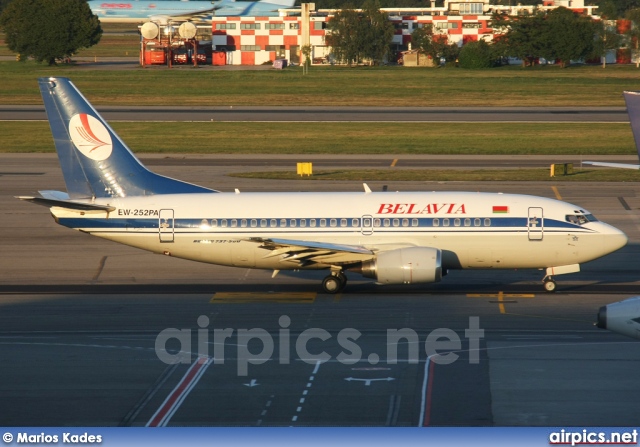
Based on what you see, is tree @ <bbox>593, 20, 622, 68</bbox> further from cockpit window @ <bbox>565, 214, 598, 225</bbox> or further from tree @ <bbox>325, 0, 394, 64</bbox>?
cockpit window @ <bbox>565, 214, 598, 225</bbox>

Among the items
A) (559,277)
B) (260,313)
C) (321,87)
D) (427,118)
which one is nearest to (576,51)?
(321,87)

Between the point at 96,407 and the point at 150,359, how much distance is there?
4276mm

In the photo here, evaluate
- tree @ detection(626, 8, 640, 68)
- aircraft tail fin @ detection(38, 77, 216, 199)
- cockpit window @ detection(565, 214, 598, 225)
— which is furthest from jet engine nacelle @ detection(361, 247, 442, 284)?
tree @ detection(626, 8, 640, 68)

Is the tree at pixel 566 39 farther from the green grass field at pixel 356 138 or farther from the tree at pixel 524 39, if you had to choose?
the green grass field at pixel 356 138

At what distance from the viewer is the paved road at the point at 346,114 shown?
93938 mm

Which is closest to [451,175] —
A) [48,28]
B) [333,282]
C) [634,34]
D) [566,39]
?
[333,282]

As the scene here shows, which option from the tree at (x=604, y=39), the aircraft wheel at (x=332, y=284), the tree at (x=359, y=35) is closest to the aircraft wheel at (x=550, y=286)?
the aircraft wheel at (x=332, y=284)

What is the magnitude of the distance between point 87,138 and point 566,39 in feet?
398

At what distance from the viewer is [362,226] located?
117ft

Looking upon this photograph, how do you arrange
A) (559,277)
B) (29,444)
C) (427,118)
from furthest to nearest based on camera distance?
1. (427,118)
2. (559,277)
3. (29,444)

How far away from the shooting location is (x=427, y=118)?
94812 millimetres

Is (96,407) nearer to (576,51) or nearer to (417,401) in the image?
(417,401)

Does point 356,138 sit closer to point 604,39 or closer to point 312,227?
point 312,227

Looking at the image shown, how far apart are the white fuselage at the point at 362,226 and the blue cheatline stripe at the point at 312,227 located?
0.12 feet
